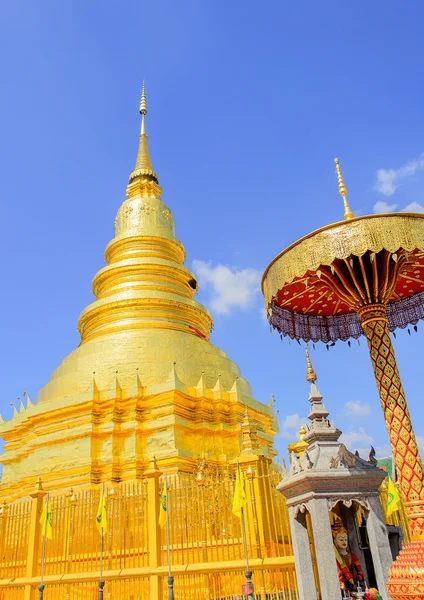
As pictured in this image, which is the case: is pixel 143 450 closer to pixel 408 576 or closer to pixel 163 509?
pixel 163 509

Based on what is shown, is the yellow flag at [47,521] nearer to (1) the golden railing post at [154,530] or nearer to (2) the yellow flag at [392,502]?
(1) the golden railing post at [154,530]

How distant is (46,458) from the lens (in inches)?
672

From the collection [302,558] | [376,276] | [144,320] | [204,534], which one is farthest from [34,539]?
[144,320]

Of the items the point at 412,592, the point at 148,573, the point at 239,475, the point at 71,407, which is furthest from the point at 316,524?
the point at 71,407

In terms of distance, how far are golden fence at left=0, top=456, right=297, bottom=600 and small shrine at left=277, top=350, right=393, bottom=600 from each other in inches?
42.6

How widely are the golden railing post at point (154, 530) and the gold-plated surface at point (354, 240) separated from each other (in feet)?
14.6

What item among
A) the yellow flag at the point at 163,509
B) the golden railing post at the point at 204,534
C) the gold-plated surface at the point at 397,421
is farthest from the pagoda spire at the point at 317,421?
the yellow flag at the point at 163,509

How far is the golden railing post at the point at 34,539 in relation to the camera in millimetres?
10227

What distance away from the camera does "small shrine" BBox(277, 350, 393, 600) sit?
21.1 ft

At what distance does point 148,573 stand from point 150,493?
50.5 inches

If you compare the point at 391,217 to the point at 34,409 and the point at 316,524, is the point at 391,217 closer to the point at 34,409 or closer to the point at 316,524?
the point at 316,524

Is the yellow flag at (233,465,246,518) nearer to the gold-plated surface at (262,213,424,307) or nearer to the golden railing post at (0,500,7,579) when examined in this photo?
the gold-plated surface at (262,213,424,307)

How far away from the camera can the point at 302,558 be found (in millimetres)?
6867

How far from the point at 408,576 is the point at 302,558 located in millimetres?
1366
